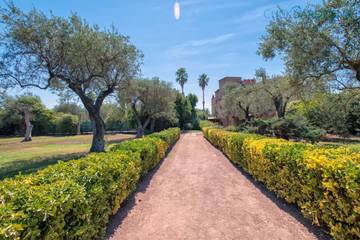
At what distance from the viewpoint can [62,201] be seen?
2.50 m

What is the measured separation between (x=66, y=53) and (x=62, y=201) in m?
11.3

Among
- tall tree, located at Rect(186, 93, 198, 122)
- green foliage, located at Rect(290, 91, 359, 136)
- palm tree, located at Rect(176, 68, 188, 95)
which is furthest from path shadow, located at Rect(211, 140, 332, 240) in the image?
palm tree, located at Rect(176, 68, 188, 95)

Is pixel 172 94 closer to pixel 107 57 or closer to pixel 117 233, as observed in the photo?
pixel 107 57

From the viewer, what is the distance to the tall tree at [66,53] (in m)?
10.9

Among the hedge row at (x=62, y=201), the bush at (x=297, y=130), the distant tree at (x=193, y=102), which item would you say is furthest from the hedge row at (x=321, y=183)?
the distant tree at (x=193, y=102)

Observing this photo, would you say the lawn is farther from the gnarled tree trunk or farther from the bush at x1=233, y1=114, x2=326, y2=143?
the gnarled tree trunk

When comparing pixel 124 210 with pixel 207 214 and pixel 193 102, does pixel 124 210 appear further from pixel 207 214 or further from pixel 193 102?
pixel 193 102

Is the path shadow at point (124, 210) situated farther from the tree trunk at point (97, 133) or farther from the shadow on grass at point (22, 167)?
the tree trunk at point (97, 133)

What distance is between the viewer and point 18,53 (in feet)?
37.5

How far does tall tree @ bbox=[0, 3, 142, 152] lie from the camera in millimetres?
10891

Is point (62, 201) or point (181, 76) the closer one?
point (62, 201)

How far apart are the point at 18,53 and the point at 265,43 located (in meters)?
11.9

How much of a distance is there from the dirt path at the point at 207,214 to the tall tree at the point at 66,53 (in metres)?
8.38

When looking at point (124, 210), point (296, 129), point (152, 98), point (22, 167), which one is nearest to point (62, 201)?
point (124, 210)
